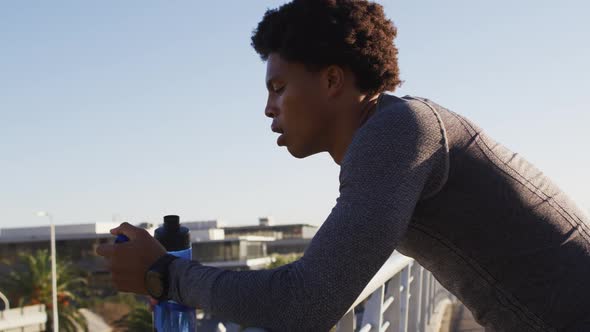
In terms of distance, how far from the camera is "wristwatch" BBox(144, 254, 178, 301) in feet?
4.28

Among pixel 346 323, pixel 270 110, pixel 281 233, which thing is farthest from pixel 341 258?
pixel 281 233

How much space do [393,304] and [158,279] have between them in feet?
8.87

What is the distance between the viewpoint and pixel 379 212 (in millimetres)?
1211

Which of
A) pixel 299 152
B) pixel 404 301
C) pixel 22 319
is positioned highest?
pixel 299 152

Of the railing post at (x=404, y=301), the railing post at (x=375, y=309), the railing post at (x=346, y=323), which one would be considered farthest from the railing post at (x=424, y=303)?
the railing post at (x=346, y=323)

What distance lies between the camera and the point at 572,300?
1456 mm

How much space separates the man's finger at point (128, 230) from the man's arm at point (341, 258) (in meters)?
0.10

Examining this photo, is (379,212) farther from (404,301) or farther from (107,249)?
(404,301)

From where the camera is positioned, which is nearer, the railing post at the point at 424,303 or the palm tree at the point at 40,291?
the railing post at the point at 424,303

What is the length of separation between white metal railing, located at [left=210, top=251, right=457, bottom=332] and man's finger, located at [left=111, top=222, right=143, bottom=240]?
9.8 inches

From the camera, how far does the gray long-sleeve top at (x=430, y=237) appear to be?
1195 mm

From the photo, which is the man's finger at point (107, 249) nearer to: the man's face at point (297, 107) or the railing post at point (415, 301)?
the man's face at point (297, 107)

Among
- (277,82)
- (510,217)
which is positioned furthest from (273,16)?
(510,217)

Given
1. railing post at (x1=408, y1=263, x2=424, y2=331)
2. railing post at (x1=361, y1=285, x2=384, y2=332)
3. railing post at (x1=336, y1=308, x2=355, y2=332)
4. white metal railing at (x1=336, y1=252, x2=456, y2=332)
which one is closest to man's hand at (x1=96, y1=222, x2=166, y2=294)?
white metal railing at (x1=336, y1=252, x2=456, y2=332)
